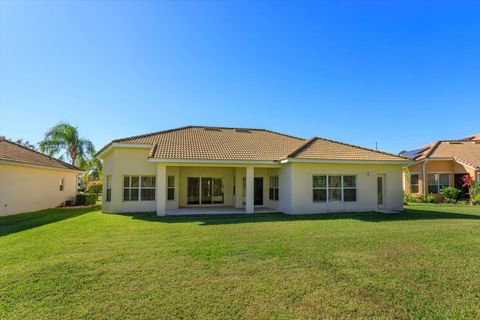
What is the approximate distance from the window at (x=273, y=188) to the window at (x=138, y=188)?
8.33 metres

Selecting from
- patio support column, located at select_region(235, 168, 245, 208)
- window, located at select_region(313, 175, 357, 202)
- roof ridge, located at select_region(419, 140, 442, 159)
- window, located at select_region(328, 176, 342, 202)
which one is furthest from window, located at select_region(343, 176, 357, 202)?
roof ridge, located at select_region(419, 140, 442, 159)

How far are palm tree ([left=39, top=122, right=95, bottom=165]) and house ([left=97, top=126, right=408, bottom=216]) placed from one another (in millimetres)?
19692

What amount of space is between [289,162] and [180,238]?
8.47 m

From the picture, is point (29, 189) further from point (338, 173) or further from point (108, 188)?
point (338, 173)

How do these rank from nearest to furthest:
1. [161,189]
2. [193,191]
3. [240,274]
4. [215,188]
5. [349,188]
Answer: [240,274] → [161,189] → [349,188] → [193,191] → [215,188]

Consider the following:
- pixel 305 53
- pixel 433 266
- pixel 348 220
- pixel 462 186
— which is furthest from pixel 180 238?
pixel 462 186

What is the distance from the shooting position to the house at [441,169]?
25203 millimetres

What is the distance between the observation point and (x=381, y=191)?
18000 millimetres

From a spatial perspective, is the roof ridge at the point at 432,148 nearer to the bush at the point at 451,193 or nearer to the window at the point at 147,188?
the bush at the point at 451,193

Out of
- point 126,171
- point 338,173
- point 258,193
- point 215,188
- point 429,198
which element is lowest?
point 429,198

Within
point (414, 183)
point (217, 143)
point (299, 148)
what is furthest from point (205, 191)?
point (414, 183)

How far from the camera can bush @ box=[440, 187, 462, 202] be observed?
2417 centimetres

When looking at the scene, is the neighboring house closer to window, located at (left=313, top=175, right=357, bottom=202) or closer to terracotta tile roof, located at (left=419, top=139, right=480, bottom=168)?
window, located at (left=313, top=175, right=357, bottom=202)

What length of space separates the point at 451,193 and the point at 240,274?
2670cm
